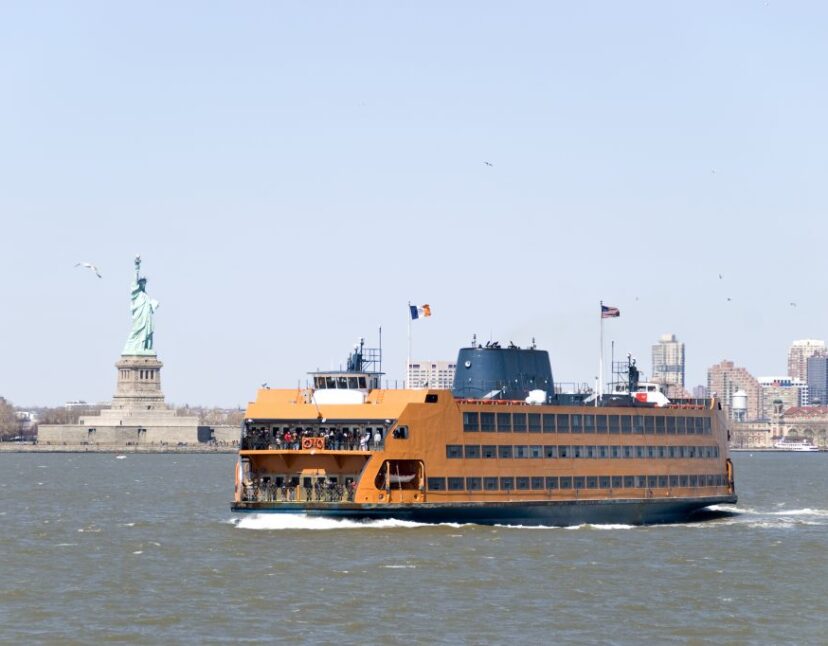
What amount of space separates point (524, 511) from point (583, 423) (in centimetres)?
522

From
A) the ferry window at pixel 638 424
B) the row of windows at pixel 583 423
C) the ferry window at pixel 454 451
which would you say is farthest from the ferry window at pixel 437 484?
the ferry window at pixel 638 424

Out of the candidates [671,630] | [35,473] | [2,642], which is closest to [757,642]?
[671,630]

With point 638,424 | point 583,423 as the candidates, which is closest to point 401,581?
point 583,423

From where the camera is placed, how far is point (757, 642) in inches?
1635

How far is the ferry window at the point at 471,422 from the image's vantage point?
64938 mm

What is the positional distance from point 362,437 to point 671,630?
22758mm

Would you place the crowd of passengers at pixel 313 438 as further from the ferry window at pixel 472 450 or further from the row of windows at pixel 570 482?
the ferry window at pixel 472 450

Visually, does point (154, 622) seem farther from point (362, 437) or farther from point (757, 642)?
point (362, 437)

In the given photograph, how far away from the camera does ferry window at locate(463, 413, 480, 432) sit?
213 ft

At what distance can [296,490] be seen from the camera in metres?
63.4

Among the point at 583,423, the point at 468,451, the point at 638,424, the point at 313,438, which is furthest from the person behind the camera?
the point at 638,424

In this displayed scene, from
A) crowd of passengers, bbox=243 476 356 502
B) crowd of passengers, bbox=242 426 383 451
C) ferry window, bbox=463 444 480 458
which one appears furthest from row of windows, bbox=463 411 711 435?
crowd of passengers, bbox=243 476 356 502

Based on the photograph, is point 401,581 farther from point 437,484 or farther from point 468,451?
point 468,451

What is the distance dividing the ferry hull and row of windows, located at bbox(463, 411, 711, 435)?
2893mm
